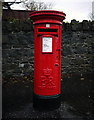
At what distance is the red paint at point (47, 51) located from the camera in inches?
95.3

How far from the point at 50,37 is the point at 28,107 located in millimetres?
1481

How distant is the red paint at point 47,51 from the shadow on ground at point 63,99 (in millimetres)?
412

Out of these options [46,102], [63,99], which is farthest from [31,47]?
[46,102]

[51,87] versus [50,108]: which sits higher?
[51,87]

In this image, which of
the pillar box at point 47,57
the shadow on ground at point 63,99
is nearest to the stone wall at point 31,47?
the shadow on ground at point 63,99

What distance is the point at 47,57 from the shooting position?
250cm

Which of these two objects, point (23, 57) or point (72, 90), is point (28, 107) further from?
point (23, 57)

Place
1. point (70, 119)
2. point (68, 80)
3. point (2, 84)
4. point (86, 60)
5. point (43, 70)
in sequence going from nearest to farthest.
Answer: point (70, 119)
point (43, 70)
point (2, 84)
point (68, 80)
point (86, 60)

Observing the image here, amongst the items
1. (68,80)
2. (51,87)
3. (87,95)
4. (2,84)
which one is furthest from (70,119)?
(2,84)

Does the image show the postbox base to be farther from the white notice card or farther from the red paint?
the white notice card

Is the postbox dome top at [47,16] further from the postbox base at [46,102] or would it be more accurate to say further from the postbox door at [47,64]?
the postbox base at [46,102]

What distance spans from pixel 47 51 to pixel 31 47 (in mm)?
2058

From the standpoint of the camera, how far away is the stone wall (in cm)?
436

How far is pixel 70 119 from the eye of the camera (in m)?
2.36
